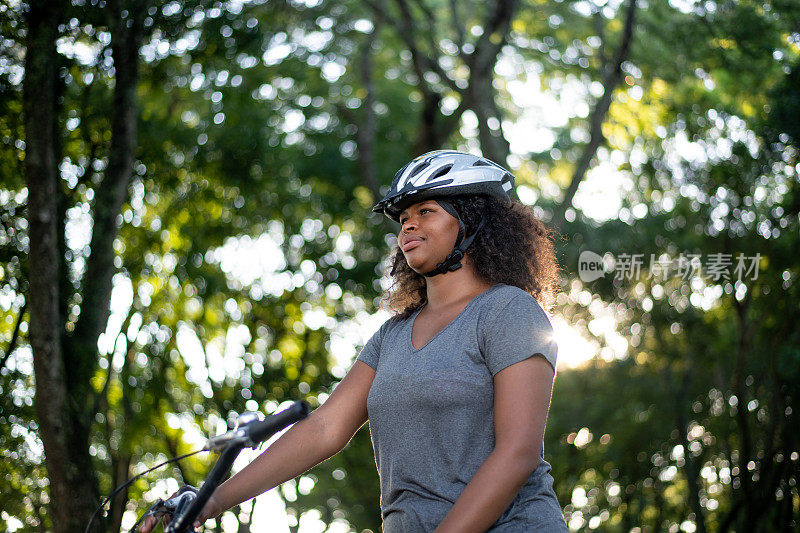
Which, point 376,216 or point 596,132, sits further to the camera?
point 376,216

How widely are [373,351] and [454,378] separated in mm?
639

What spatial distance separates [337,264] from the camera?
1812cm

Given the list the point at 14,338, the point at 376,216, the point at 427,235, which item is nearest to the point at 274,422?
the point at 427,235

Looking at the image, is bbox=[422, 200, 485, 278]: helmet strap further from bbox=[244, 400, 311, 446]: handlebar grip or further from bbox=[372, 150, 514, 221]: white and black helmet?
bbox=[244, 400, 311, 446]: handlebar grip

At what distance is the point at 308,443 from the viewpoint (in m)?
3.30

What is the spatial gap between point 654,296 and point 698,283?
A: 3.60ft

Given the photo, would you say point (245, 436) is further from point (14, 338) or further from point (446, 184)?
point (14, 338)

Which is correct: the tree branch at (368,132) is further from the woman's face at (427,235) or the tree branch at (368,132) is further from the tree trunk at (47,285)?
the woman's face at (427,235)

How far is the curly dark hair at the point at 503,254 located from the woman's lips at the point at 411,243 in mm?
204

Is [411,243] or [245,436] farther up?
[411,243]

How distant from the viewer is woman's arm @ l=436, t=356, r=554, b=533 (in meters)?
2.62

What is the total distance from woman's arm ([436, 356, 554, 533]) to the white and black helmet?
871 millimetres
